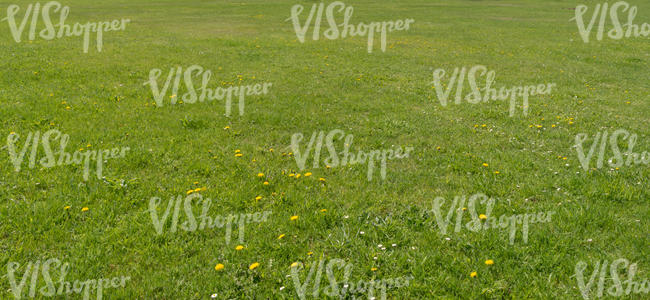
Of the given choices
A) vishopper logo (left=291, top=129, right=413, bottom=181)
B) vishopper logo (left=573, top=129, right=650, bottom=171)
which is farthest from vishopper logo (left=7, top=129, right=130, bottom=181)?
vishopper logo (left=573, top=129, right=650, bottom=171)

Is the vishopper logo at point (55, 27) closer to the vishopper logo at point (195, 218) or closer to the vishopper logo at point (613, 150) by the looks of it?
the vishopper logo at point (195, 218)

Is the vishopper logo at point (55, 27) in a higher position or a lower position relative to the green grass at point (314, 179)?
higher

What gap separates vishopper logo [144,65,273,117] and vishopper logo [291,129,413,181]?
250cm

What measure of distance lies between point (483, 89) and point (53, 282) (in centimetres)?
1265

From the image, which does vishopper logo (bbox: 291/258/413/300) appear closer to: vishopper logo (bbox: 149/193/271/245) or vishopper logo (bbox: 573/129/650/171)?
vishopper logo (bbox: 149/193/271/245)

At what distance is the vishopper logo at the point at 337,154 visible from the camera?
7750 millimetres

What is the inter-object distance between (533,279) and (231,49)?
57.7ft

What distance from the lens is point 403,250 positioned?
523 cm

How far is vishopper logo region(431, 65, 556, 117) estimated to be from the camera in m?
12.4

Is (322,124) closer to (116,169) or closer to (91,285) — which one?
(116,169)

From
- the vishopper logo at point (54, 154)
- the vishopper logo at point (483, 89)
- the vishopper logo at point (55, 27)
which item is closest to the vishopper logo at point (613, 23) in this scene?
the vishopper logo at point (483, 89)

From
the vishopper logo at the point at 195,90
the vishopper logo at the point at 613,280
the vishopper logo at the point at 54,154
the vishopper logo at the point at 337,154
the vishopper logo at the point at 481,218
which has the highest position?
the vishopper logo at the point at 195,90

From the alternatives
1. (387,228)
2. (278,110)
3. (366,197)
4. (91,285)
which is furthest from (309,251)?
(278,110)

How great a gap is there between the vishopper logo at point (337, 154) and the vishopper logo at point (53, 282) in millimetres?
3721
